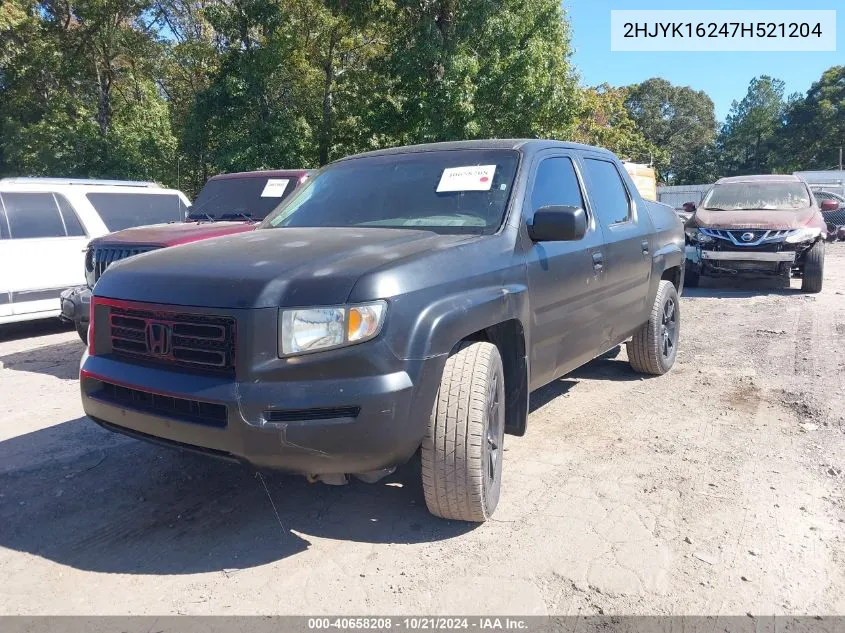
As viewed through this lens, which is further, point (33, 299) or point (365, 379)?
point (33, 299)

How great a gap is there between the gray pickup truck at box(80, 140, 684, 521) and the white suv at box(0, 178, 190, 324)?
5.23m

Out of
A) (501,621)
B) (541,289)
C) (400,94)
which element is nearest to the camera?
(501,621)

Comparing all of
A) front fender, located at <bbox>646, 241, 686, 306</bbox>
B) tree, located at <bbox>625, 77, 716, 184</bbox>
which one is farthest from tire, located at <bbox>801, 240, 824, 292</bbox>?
tree, located at <bbox>625, 77, 716, 184</bbox>

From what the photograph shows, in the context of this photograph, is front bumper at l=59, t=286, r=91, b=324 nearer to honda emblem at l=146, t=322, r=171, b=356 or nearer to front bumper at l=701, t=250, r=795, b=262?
honda emblem at l=146, t=322, r=171, b=356

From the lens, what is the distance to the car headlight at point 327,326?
2615 millimetres

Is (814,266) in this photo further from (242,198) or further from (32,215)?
(32,215)

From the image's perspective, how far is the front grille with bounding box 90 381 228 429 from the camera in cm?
270

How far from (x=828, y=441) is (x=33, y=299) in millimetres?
7964

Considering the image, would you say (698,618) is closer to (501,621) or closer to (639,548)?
(639,548)

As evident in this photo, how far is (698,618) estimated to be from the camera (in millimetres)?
2498

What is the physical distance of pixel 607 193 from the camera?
4.80m

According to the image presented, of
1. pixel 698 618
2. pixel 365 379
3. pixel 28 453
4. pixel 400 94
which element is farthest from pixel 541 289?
pixel 400 94

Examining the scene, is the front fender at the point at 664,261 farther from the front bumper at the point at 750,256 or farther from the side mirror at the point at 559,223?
the front bumper at the point at 750,256

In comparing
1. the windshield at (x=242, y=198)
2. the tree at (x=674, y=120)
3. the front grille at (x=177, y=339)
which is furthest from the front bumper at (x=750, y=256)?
the tree at (x=674, y=120)
